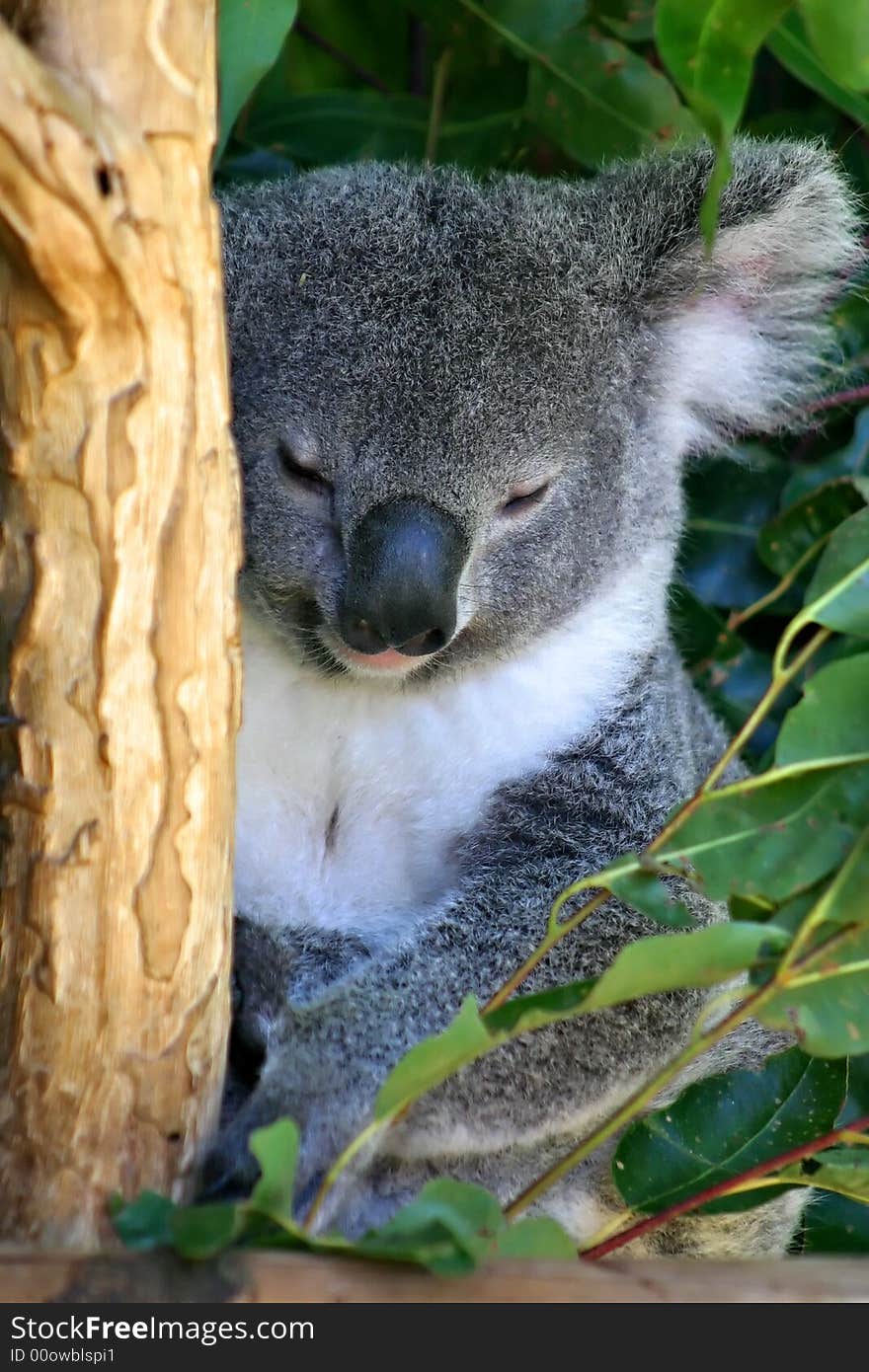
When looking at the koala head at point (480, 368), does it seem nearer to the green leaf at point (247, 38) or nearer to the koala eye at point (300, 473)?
the koala eye at point (300, 473)

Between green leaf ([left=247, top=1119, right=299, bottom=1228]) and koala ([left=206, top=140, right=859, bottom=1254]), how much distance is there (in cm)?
42

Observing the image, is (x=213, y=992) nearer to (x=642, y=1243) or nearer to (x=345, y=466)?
(x=345, y=466)

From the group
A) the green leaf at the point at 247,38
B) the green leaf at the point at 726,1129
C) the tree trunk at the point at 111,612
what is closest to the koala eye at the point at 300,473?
the green leaf at the point at 247,38

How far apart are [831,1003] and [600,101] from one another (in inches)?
65.1

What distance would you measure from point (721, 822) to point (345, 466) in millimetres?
658

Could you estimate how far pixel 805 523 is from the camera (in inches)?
117

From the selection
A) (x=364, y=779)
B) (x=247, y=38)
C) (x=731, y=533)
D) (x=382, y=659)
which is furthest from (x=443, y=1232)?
(x=731, y=533)

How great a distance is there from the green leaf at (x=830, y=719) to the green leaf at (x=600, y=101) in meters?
1.22

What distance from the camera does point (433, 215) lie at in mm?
2221

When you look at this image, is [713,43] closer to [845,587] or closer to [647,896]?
[845,587]

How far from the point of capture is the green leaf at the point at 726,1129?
1.88m

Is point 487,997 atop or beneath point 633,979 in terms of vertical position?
beneath

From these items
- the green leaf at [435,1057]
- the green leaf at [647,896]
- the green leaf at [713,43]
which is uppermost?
the green leaf at [713,43]
